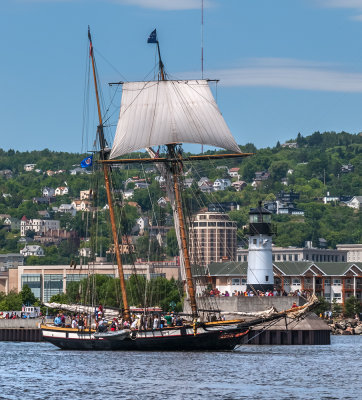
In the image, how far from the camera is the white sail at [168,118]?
9594 centimetres

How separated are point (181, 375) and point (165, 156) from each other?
97.2 feet

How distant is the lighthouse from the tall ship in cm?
1030

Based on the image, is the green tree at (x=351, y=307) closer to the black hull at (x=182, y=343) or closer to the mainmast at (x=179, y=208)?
the mainmast at (x=179, y=208)

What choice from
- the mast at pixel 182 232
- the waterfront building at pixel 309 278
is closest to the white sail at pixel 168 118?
the mast at pixel 182 232

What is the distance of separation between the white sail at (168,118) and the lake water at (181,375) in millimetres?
15394


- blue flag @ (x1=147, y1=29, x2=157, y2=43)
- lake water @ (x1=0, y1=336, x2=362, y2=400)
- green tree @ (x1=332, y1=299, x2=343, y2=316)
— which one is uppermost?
blue flag @ (x1=147, y1=29, x2=157, y2=43)

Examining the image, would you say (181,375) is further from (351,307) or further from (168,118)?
(351,307)

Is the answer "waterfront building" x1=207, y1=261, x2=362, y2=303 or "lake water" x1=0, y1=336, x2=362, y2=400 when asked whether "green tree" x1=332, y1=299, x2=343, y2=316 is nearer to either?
"waterfront building" x1=207, y1=261, x2=362, y2=303

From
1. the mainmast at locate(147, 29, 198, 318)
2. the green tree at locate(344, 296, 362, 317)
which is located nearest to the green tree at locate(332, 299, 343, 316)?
the green tree at locate(344, 296, 362, 317)

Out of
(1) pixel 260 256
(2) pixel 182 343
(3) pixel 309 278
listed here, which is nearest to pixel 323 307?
(3) pixel 309 278

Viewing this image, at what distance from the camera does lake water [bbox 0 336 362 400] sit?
200ft

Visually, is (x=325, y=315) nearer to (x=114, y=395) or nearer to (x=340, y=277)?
(x=340, y=277)

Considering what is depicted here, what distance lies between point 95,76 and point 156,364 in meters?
28.7

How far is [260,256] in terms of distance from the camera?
10975 centimetres
